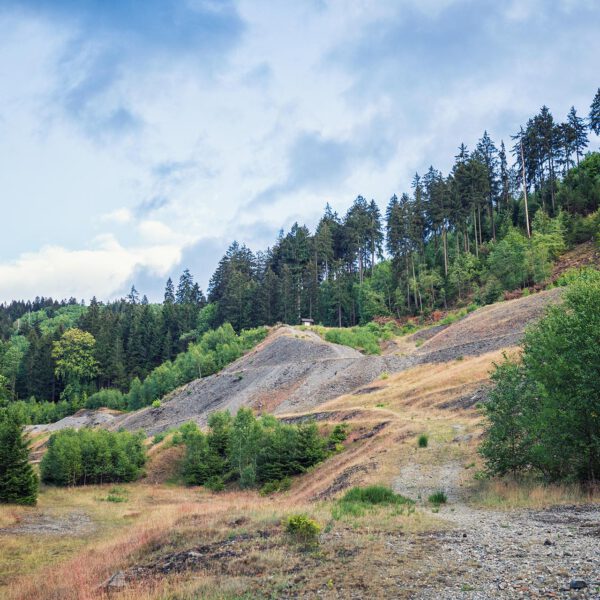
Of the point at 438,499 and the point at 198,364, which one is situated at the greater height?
the point at 198,364

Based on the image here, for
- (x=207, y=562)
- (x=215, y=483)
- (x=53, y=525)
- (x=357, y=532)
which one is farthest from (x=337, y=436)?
(x=207, y=562)

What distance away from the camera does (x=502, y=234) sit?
85688 millimetres

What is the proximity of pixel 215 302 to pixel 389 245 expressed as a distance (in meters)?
46.4

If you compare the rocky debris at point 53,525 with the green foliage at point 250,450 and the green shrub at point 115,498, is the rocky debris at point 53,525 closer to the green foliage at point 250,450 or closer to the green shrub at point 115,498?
the green shrub at point 115,498

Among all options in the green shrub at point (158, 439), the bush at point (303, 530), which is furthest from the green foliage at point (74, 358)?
the bush at point (303, 530)

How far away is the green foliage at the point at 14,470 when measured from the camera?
3300 centimetres

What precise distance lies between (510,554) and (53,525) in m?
24.6

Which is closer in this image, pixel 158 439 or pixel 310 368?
pixel 158 439

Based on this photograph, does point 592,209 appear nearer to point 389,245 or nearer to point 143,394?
point 389,245

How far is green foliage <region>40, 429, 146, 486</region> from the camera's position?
44.2 m

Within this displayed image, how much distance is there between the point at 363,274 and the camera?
113 m

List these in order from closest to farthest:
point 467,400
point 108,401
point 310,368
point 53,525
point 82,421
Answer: point 53,525 → point 467,400 → point 310,368 → point 82,421 → point 108,401

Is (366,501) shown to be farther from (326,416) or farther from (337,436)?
(326,416)

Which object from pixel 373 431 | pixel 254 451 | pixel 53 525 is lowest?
pixel 53 525
